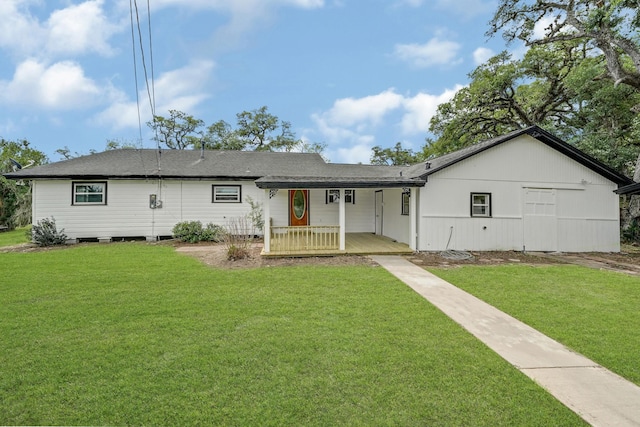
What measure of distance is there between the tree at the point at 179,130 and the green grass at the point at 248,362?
2684 cm

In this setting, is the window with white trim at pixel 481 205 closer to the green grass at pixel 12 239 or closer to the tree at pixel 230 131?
the green grass at pixel 12 239

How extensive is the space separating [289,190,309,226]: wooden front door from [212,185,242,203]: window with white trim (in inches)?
92.4

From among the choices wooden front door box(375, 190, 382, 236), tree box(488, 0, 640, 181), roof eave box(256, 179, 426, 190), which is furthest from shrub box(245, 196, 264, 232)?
tree box(488, 0, 640, 181)

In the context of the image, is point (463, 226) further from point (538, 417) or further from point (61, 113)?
point (61, 113)

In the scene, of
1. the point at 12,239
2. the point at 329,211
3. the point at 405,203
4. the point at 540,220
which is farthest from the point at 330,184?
the point at 12,239

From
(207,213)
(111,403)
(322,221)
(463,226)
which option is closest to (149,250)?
(207,213)

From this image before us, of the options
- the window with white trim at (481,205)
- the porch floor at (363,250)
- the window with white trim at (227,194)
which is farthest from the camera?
the window with white trim at (227,194)

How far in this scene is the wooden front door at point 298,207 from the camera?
14.0 meters

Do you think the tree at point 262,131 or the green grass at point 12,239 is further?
the tree at point 262,131

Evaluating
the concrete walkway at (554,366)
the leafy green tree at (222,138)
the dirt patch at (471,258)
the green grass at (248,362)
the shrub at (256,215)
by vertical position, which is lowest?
the concrete walkway at (554,366)

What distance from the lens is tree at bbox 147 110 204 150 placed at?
2970 centimetres

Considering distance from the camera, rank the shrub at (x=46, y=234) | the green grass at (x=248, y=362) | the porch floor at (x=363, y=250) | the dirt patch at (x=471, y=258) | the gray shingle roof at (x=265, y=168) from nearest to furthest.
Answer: the green grass at (x=248, y=362) < the dirt patch at (x=471, y=258) < the porch floor at (x=363, y=250) < the gray shingle roof at (x=265, y=168) < the shrub at (x=46, y=234)

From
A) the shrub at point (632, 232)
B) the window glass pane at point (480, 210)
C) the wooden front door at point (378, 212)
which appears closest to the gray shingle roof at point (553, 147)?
the window glass pane at point (480, 210)

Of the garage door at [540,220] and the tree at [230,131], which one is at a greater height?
the tree at [230,131]
